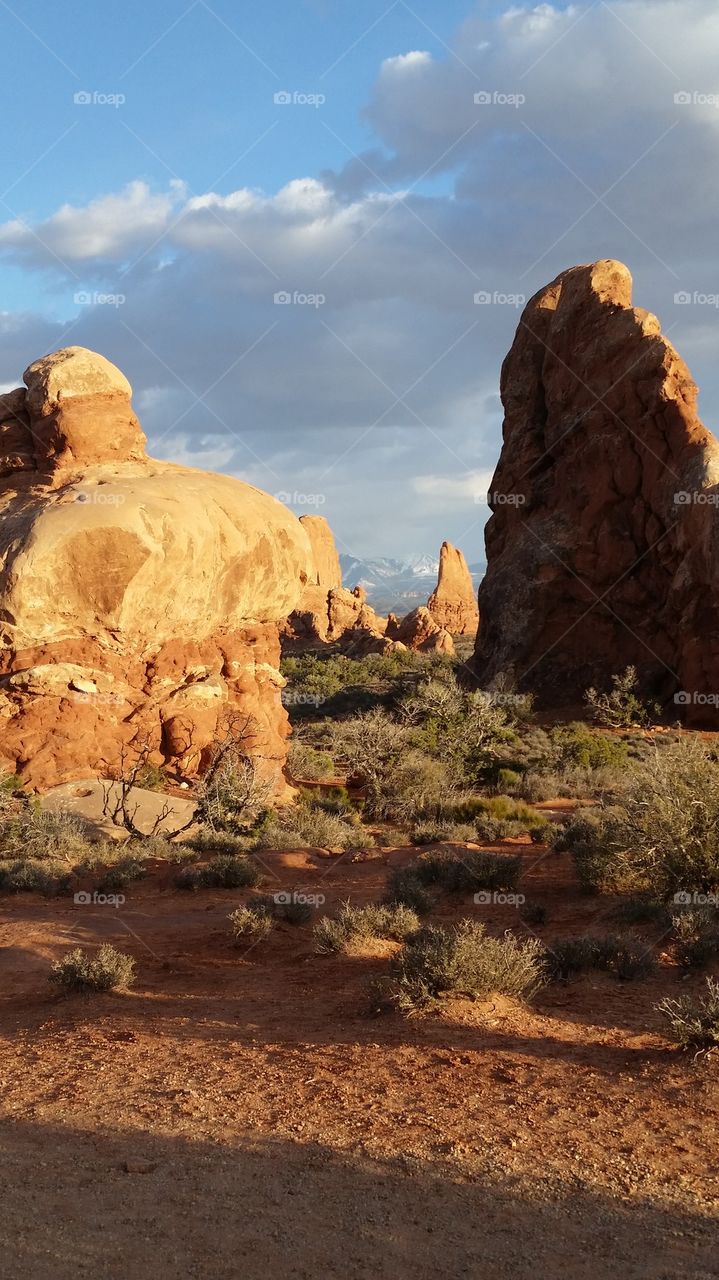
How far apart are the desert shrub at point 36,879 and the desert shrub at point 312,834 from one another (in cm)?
291

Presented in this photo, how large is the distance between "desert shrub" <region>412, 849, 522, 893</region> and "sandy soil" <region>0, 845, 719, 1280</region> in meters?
2.62

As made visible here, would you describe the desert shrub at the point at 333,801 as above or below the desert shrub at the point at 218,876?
above

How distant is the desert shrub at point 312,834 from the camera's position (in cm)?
1341

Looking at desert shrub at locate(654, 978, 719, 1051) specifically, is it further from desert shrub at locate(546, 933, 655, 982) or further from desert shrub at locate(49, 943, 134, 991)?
desert shrub at locate(49, 943, 134, 991)

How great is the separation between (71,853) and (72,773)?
8.70ft

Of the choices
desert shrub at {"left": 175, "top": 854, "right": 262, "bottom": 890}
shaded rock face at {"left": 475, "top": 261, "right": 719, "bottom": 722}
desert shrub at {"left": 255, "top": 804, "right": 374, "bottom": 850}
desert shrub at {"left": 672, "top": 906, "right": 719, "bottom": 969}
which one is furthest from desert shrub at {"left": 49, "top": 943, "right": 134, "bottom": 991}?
shaded rock face at {"left": 475, "top": 261, "right": 719, "bottom": 722}

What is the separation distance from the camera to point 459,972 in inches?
257

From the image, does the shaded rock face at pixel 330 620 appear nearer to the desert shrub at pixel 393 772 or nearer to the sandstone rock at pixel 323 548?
the sandstone rock at pixel 323 548

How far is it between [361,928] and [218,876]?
3.56m

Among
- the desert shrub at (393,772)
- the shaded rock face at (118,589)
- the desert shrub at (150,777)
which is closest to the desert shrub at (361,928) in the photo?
the desert shrub at (393,772)

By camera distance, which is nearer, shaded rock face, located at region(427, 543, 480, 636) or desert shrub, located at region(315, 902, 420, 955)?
desert shrub, located at region(315, 902, 420, 955)

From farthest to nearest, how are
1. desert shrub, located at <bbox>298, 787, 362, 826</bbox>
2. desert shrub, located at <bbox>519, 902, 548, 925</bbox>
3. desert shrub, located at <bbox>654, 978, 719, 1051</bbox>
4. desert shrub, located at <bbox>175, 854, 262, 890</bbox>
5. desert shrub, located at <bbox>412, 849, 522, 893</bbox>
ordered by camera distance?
desert shrub, located at <bbox>298, 787, 362, 826</bbox>, desert shrub, located at <bbox>175, 854, 262, 890</bbox>, desert shrub, located at <bbox>412, 849, 522, 893</bbox>, desert shrub, located at <bbox>519, 902, 548, 925</bbox>, desert shrub, located at <bbox>654, 978, 719, 1051</bbox>

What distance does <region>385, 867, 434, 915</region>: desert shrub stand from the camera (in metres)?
9.30

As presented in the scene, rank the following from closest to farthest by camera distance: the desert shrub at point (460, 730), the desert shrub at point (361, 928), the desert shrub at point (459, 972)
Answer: the desert shrub at point (459, 972) → the desert shrub at point (361, 928) → the desert shrub at point (460, 730)
